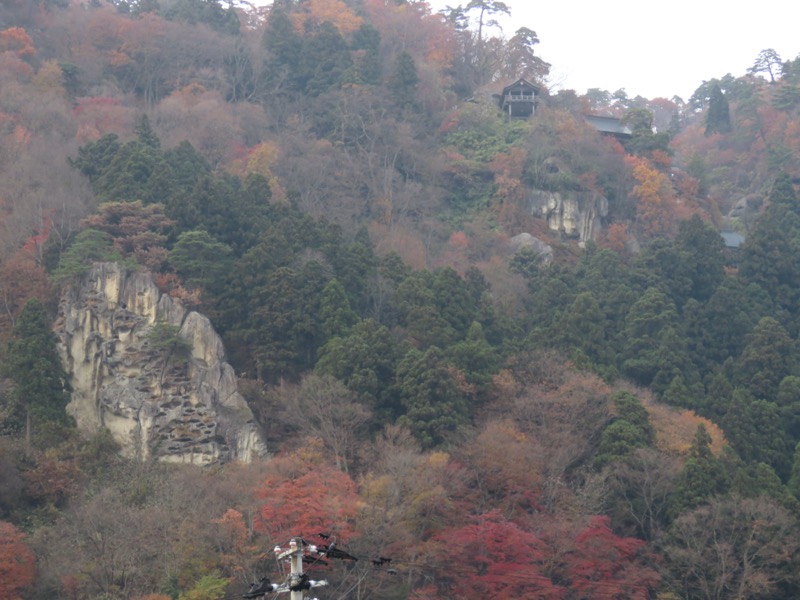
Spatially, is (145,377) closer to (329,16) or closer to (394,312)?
(394,312)

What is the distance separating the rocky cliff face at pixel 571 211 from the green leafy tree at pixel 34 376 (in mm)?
21444

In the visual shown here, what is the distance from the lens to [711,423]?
110 feet

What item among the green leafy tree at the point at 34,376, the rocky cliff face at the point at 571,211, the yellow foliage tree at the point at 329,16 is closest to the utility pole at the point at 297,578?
the green leafy tree at the point at 34,376

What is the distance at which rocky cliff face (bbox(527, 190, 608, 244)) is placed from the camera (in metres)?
46.1

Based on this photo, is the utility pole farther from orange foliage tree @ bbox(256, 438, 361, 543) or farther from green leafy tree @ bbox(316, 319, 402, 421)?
green leafy tree @ bbox(316, 319, 402, 421)

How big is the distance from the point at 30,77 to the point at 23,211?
38.6 feet

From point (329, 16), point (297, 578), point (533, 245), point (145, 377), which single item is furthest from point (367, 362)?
point (329, 16)

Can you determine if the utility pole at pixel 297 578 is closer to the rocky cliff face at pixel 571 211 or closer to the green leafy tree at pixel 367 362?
the green leafy tree at pixel 367 362

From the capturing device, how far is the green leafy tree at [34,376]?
3031cm

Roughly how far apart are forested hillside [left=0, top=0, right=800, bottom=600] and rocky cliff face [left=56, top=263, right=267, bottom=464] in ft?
2.04

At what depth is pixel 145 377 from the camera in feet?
104

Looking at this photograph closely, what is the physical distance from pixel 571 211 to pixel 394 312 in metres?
12.5

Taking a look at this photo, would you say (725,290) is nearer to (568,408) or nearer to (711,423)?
(711,423)

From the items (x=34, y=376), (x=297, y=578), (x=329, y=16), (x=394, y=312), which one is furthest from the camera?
(x=329, y=16)
